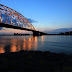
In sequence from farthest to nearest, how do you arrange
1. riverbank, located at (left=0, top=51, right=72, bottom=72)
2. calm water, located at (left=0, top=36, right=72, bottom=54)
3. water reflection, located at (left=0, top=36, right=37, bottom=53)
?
water reflection, located at (left=0, top=36, right=37, bottom=53), calm water, located at (left=0, top=36, right=72, bottom=54), riverbank, located at (left=0, top=51, right=72, bottom=72)

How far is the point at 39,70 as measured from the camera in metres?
4.66

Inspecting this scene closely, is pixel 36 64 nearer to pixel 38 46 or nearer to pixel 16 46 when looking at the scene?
pixel 16 46

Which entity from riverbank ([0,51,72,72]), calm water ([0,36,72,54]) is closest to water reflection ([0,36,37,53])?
calm water ([0,36,72,54])

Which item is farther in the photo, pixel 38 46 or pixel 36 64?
pixel 38 46

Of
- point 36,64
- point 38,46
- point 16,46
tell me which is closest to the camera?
point 36,64

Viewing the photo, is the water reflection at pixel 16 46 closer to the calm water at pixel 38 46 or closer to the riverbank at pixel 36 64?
the calm water at pixel 38 46

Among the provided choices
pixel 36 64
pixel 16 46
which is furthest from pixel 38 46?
pixel 36 64

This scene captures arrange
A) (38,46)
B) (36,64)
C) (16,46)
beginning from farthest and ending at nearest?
(38,46)
(16,46)
(36,64)

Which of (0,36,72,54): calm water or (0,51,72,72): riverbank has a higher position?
(0,51,72,72): riverbank

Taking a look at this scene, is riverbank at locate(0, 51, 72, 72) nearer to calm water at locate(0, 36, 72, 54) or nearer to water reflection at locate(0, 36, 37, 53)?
calm water at locate(0, 36, 72, 54)

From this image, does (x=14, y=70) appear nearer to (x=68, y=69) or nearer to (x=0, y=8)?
(x=68, y=69)

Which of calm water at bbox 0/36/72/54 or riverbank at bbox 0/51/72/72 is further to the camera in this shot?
calm water at bbox 0/36/72/54

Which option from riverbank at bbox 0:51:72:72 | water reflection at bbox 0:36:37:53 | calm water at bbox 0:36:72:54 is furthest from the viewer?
water reflection at bbox 0:36:37:53

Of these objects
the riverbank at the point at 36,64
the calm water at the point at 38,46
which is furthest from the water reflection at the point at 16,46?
the riverbank at the point at 36,64
